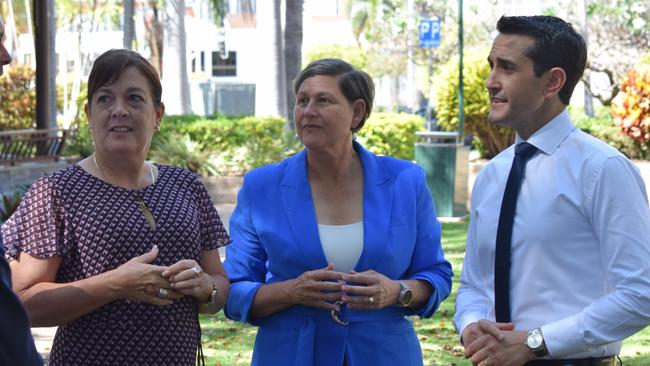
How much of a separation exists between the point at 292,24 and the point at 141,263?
22.2m

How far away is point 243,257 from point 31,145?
601 inches

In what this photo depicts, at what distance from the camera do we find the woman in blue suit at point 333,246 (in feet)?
13.5

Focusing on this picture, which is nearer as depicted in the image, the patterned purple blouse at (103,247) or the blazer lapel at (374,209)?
the patterned purple blouse at (103,247)

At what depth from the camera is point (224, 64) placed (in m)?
86.8

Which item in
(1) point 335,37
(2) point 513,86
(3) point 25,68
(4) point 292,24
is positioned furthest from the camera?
(1) point 335,37

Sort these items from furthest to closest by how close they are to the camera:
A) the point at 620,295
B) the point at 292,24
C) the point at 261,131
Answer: the point at 292,24 < the point at 261,131 < the point at 620,295

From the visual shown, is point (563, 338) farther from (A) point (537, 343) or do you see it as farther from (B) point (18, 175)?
(B) point (18, 175)

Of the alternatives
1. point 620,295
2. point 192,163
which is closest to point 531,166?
point 620,295

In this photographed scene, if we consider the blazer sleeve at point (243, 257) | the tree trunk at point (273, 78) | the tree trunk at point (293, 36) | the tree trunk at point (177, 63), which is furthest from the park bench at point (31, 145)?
the tree trunk at point (177, 63)

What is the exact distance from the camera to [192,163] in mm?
19672

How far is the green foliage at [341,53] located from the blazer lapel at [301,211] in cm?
6326

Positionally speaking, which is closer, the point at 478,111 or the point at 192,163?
the point at 192,163

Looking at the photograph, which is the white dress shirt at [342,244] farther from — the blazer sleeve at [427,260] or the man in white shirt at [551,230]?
the man in white shirt at [551,230]

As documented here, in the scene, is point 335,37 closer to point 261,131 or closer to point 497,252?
point 261,131
